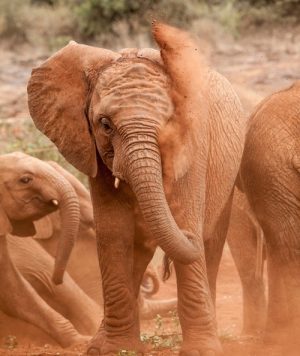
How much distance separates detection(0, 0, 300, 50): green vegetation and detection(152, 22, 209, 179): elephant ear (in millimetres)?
11495

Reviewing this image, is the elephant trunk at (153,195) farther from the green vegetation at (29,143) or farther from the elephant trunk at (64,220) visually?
the green vegetation at (29,143)

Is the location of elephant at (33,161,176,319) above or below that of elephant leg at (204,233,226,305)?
below

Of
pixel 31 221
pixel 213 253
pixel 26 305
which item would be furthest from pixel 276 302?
pixel 31 221

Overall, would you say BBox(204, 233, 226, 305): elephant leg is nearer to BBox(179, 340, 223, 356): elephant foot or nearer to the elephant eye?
BBox(179, 340, 223, 356): elephant foot

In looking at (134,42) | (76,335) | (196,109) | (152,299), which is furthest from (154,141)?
(134,42)

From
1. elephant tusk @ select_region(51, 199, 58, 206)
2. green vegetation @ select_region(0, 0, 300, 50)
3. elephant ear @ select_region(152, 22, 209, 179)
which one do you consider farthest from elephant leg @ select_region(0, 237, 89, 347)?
green vegetation @ select_region(0, 0, 300, 50)

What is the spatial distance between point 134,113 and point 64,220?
2.57 metres

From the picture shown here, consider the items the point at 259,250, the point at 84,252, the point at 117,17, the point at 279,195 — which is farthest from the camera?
the point at 117,17

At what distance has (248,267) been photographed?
9.24m

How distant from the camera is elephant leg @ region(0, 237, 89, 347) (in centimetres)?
891

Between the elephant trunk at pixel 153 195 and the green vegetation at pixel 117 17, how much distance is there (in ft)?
39.5

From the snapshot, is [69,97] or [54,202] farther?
[54,202]

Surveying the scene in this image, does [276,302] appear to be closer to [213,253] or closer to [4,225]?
[213,253]

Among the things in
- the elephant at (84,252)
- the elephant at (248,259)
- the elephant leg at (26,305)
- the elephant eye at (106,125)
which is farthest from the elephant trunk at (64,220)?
the elephant eye at (106,125)
